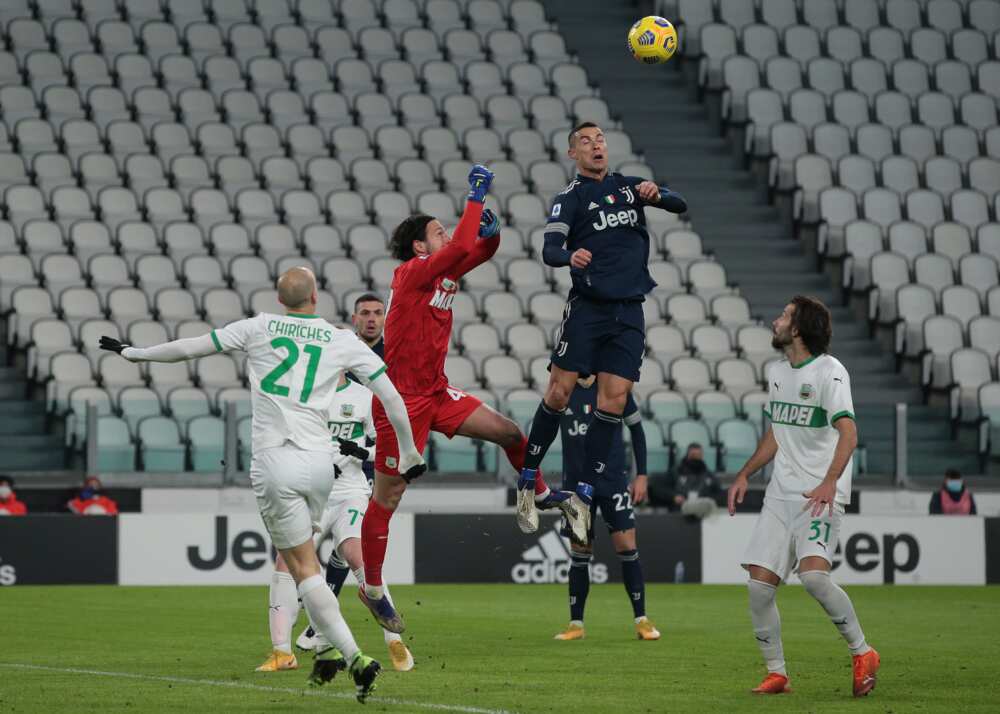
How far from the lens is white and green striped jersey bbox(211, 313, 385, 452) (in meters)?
8.72

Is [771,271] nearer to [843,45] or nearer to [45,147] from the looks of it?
[843,45]

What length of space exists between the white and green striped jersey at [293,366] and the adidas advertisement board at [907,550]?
41.2 feet

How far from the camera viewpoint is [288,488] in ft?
28.4

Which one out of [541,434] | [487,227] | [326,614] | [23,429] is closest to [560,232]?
[487,227]

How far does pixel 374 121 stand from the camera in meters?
26.9

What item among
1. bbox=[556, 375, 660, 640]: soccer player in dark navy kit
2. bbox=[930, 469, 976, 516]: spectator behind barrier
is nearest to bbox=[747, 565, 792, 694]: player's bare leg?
bbox=[556, 375, 660, 640]: soccer player in dark navy kit

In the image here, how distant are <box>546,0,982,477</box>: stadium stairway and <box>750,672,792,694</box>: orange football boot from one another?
11780 millimetres

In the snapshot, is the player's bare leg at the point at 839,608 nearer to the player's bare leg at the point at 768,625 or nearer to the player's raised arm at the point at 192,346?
the player's bare leg at the point at 768,625

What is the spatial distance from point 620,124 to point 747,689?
64.4ft

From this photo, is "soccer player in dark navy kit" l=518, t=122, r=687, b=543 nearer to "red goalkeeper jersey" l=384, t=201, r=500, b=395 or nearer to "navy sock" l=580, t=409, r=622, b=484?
"navy sock" l=580, t=409, r=622, b=484

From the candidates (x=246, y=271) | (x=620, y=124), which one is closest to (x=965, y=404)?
(x=620, y=124)

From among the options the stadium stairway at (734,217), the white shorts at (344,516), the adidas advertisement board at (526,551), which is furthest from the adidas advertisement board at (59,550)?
the stadium stairway at (734,217)

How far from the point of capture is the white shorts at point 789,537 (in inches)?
364

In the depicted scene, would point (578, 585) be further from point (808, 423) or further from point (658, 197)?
point (808, 423)
